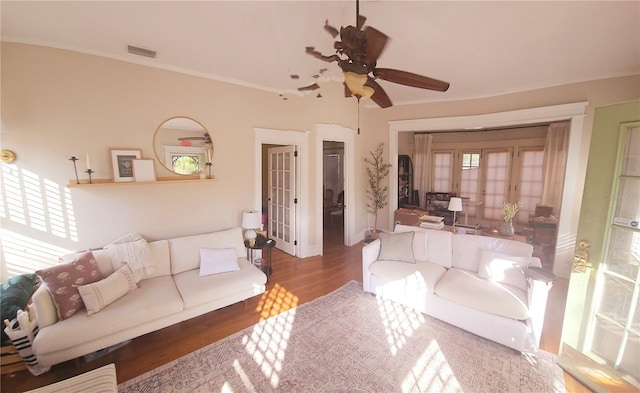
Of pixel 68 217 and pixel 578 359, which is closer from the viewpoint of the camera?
pixel 578 359

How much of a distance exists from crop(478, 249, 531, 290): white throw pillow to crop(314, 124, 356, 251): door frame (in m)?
2.59

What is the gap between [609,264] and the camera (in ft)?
6.23

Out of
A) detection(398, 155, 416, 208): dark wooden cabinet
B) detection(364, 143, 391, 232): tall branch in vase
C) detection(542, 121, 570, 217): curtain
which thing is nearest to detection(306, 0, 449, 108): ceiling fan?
detection(364, 143, 391, 232): tall branch in vase

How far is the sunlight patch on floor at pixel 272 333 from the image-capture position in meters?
2.12

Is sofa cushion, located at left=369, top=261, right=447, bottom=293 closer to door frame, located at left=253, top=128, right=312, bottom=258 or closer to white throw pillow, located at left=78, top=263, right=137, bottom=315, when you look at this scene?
door frame, located at left=253, top=128, right=312, bottom=258

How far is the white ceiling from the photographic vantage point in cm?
203

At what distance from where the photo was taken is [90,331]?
6.61ft

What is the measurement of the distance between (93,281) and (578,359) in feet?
13.9

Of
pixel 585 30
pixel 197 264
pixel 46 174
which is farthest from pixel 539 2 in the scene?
pixel 46 174

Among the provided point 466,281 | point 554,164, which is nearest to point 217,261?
point 466,281

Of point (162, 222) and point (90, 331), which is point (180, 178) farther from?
point (90, 331)

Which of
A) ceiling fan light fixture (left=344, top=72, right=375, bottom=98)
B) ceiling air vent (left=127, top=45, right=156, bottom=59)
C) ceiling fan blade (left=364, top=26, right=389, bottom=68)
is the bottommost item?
ceiling fan light fixture (left=344, top=72, right=375, bottom=98)

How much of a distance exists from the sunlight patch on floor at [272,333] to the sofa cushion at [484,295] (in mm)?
1632

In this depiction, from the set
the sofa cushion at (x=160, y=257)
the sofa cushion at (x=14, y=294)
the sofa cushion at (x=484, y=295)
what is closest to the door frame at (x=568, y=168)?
the sofa cushion at (x=484, y=295)
